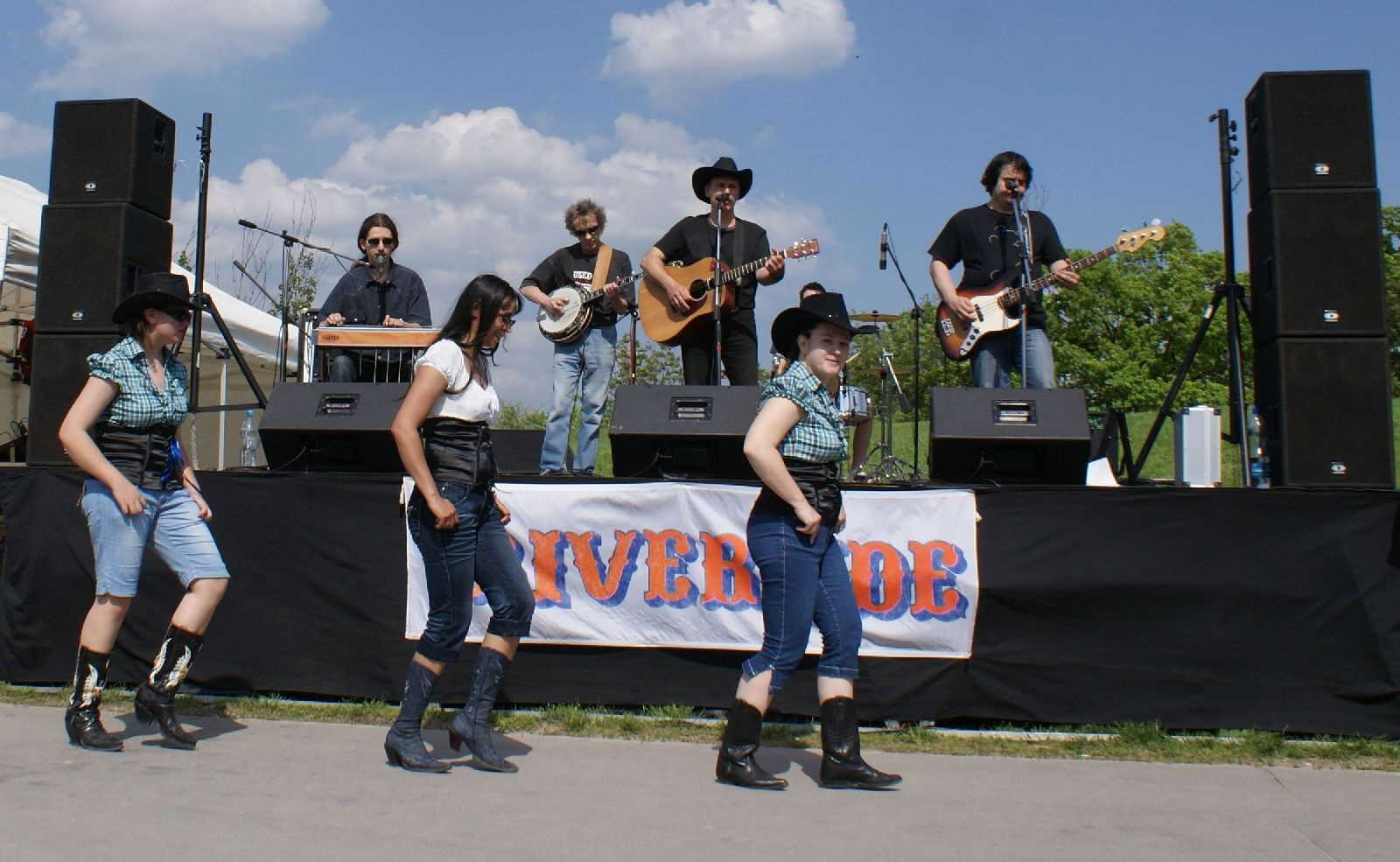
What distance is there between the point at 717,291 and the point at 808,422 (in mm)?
2534

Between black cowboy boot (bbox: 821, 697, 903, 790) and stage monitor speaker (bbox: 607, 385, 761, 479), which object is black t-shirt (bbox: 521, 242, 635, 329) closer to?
stage monitor speaker (bbox: 607, 385, 761, 479)

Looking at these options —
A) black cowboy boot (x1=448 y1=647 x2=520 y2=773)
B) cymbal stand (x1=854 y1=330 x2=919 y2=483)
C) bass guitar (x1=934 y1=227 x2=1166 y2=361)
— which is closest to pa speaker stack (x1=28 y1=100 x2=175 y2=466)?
black cowboy boot (x1=448 y1=647 x2=520 y2=773)

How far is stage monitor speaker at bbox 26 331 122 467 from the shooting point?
251 inches

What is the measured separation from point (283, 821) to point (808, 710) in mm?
2579

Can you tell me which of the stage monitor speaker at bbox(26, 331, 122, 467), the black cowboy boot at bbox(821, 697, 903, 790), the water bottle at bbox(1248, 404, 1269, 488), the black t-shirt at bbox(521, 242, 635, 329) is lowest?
the black cowboy boot at bbox(821, 697, 903, 790)

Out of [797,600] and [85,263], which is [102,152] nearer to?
[85,263]

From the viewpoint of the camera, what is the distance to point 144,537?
4746 mm

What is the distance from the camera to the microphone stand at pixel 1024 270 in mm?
6430

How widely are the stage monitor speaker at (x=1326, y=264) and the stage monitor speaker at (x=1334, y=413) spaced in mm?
101

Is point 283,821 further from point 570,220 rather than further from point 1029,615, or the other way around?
point 570,220

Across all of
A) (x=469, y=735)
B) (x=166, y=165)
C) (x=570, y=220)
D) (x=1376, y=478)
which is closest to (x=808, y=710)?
(x=469, y=735)

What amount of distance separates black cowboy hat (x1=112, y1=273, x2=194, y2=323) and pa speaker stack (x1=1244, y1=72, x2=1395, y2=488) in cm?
513

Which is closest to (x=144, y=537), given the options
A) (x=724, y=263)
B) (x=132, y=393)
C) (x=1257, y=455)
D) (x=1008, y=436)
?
(x=132, y=393)

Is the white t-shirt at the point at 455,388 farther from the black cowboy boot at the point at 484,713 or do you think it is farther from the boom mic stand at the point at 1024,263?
the boom mic stand at the point at 1024,263
